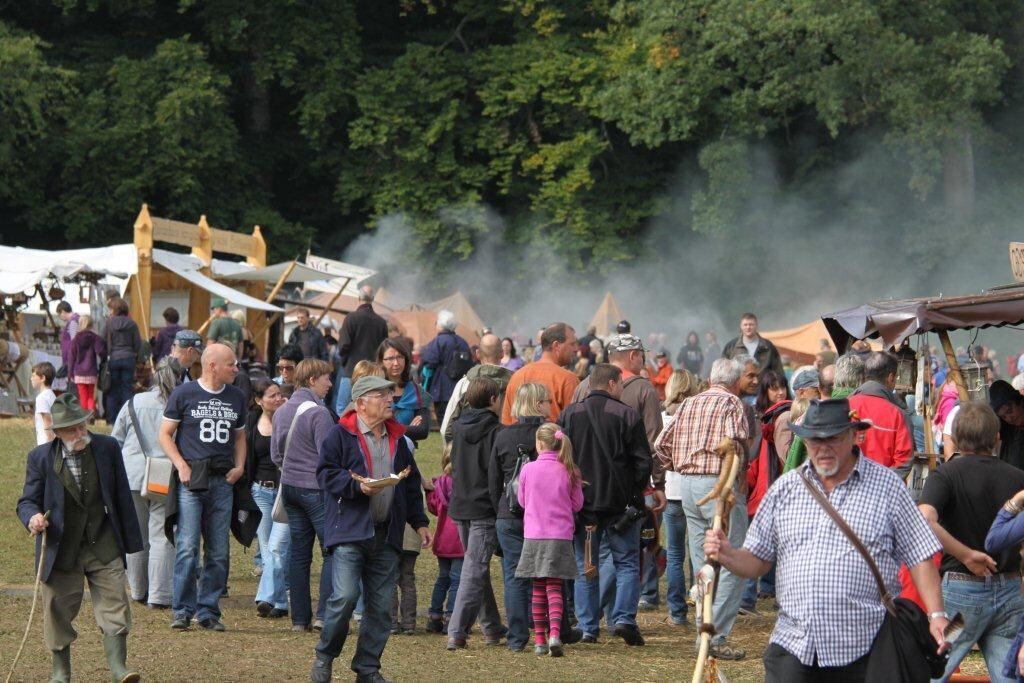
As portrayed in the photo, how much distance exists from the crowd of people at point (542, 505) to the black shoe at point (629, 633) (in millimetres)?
22

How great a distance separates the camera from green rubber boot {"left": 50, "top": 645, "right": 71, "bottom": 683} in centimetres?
823

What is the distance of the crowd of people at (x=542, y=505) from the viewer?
558 centimetres

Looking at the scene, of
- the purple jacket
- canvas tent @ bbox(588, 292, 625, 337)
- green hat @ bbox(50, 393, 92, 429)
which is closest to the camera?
green hat @ bbox(50, 393, 92, 429)

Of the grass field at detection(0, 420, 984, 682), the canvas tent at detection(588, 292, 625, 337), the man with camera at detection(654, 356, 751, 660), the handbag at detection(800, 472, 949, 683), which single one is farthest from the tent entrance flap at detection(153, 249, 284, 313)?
the handbag at detection(800, 472, 949, 683)

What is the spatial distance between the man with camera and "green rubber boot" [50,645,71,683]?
370 centimetres

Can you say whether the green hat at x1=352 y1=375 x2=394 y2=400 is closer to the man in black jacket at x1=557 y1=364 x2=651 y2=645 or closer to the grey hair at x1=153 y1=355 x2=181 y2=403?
the man in black jacket at x1=557 y1=364 x2=651 y2=645

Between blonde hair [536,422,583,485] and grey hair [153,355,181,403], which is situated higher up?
grey hair [153,355,181,403]

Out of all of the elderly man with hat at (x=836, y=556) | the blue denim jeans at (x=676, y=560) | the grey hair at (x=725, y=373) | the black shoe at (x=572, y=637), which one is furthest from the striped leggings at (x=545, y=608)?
the elderly man with hat at (x=836, y=556)

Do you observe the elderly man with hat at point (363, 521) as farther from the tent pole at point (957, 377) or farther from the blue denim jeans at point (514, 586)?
the tent pole at point (957, 377)

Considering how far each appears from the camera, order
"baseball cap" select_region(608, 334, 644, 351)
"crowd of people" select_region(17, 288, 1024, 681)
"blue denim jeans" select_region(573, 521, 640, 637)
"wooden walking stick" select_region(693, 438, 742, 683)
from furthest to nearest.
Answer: "baseball cap" select_region(608, 334, 644, 351) → "blue denim jeans" select_region(573, 521, 640, 637) → "wooden walking stick" select_region(693, 438, 742, 683) → "crowd of people" select_region(17, 288, 1024, 681)

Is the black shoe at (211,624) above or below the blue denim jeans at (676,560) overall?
below

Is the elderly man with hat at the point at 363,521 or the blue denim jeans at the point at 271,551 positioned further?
the blue denim jeans at the point at 271,551

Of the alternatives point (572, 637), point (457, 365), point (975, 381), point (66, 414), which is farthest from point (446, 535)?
point (457, 365)

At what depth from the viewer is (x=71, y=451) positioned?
27.2 ft
